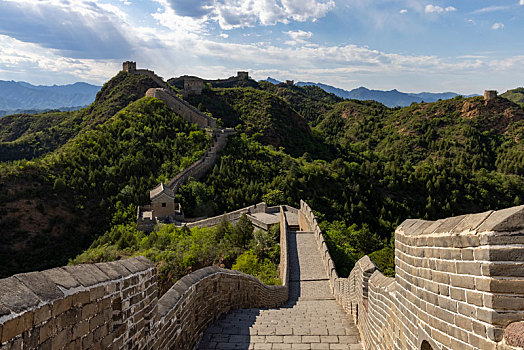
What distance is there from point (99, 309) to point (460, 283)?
295 centimetres

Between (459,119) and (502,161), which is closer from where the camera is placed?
(502,161)

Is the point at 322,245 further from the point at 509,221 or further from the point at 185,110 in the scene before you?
the point at 185,110

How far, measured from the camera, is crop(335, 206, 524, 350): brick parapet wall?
2.21m

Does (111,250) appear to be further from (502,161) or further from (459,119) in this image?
(459,119)

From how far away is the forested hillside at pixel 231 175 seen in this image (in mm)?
24797

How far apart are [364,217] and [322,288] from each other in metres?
21.6

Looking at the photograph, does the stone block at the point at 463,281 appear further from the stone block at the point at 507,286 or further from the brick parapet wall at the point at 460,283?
the stone block at the point at 507,286

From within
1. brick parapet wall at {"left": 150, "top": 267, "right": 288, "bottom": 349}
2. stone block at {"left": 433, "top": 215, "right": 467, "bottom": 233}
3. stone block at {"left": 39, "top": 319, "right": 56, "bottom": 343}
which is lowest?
brick parapet wall at {"left": 150, "top": 267, "right": 288, "bottom": 349}

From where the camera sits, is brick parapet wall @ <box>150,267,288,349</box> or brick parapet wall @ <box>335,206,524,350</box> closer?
brick parapet wall @ <box>335,206,524,350</box>

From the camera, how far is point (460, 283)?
2.63 m

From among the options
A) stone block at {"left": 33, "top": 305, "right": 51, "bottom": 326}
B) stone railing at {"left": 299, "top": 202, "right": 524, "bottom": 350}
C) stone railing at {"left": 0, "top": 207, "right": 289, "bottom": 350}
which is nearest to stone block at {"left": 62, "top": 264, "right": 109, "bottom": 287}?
stone railing at {"left": 0, "top": 207, "right": 289, "bottom": 350}

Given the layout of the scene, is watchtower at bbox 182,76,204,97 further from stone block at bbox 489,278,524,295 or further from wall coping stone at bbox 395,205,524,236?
stone block at bbox 489,278,524,295

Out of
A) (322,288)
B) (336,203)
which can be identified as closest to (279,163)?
(336,203)

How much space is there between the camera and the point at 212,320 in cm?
708
